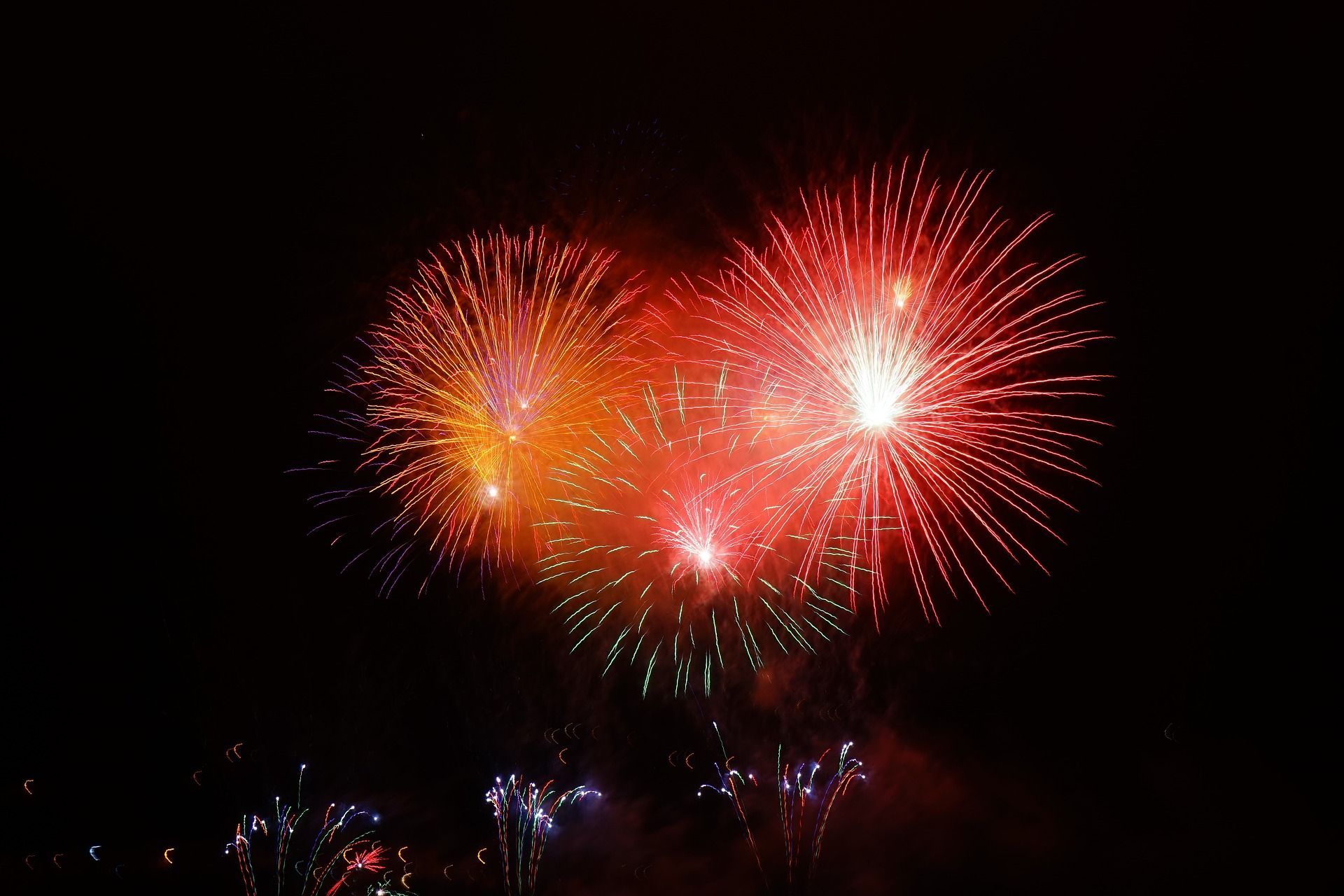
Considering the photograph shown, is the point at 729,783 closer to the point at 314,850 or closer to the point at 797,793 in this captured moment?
the point at 797,793

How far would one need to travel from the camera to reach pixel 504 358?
23.5 ft

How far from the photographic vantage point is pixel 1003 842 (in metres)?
7.91

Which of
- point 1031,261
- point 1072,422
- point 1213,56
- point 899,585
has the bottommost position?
point 899,585

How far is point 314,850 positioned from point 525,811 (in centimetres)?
239

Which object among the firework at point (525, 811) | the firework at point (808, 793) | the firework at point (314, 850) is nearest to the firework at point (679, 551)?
the firework at point (808, 793)

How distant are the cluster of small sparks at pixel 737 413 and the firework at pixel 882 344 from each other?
0.02 m

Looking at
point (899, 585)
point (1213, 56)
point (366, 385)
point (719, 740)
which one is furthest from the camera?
point (719, 740)

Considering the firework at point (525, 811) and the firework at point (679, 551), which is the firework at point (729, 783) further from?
the firework at point (525, 811)

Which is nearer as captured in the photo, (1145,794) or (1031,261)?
(1031,261)

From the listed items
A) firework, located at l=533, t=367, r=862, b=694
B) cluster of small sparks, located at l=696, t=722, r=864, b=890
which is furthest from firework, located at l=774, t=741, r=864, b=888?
firework, located at l=533, t=367, r=862, b=694

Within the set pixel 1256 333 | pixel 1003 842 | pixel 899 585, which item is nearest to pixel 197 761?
pixel 899 585

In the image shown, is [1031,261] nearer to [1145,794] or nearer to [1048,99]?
[1048,99]

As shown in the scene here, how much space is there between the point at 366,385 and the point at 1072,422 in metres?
7.56

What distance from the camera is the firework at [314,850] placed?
26.6 ft
